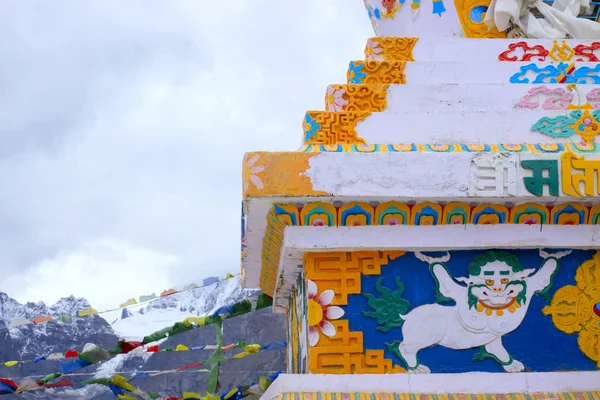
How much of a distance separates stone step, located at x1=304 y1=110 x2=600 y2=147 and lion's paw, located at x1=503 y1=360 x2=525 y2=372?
123 cm

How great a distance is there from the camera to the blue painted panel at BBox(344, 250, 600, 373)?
4691mm

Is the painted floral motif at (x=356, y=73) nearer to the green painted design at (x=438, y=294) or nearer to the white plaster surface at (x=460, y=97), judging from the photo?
the white plaster surface at (x=460, y=97)

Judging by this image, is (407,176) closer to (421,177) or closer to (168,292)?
(421,177)

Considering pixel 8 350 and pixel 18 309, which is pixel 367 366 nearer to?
pixel 8 350

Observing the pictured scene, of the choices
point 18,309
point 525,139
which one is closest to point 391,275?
point 525,139

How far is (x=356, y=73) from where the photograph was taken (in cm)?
537

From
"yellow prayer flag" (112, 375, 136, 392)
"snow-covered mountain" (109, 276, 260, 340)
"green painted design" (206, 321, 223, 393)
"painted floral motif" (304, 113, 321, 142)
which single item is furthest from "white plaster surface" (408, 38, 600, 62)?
"snow-covered mountain" (109, 276, 260, 340)

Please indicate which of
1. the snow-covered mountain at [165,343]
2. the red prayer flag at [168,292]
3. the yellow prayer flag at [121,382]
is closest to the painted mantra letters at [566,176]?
the yellow prayer flag at [121,382]

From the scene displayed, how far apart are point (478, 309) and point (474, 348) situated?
0.21 m

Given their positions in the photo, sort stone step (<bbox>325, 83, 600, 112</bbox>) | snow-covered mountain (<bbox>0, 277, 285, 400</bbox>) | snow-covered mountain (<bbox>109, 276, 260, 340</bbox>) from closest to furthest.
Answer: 1. stone step (<bbox>325, 83, 600, 112</bbox>)
2. snow-covered mountain (<bbox>109, 276, 260, 340</bbox>)
3. snow-covered mountain (<bbox>0, 277, 285, 400</bbox>)

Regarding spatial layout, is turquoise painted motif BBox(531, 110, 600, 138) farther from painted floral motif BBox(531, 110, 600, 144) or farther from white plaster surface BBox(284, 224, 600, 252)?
white plaster surface BBox(284, 224, 600, 252)

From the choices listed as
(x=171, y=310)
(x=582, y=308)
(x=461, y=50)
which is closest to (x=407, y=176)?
(x=582, y=308)

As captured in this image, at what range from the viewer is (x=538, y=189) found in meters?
4.61

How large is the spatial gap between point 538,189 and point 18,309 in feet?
33.5
